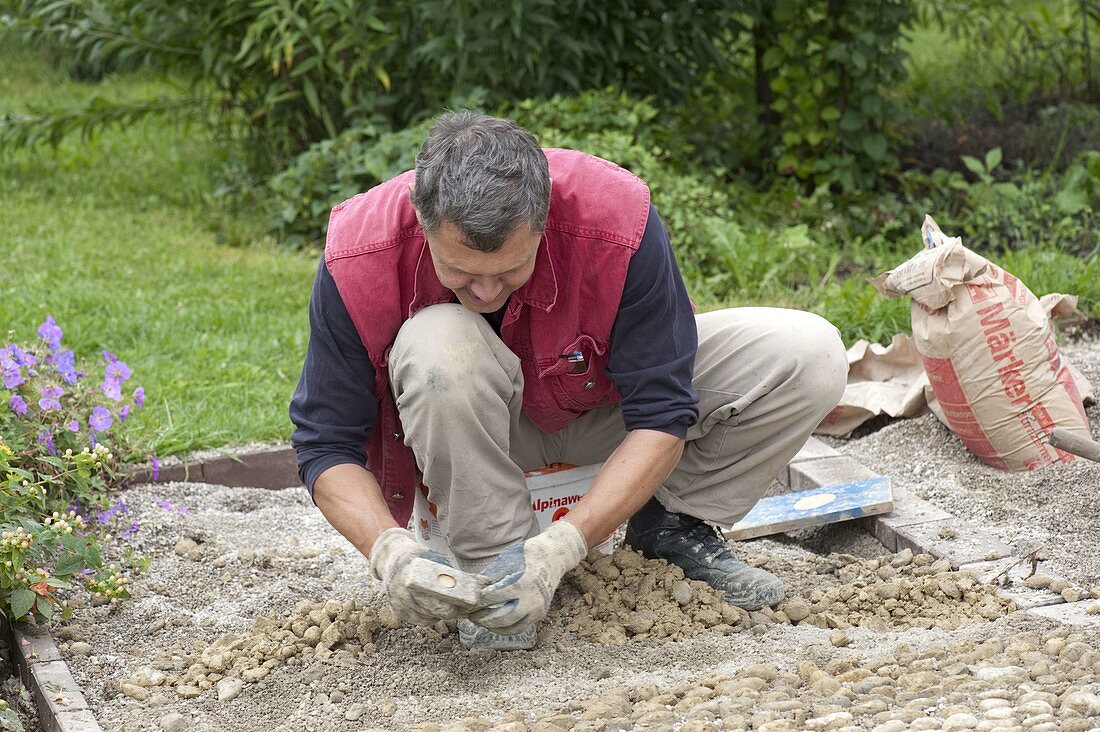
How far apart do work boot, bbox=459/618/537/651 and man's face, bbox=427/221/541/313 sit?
644 mm

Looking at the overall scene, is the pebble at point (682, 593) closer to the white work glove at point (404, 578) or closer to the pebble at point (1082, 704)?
the white work glove at point (404, 578)

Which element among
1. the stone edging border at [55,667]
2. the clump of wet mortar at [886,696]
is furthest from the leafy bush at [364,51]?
the clump of wet mortar at [886,696]

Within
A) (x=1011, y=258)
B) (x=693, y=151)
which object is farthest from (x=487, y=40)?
(x=1011, y=258)

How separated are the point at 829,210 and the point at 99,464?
4053 mm

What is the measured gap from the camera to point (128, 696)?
245 cm

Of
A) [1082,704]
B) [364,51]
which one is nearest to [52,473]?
[1082,704]

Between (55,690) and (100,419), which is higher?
(100,419)

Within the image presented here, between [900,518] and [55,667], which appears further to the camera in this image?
[900,518]

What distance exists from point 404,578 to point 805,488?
1598 mm

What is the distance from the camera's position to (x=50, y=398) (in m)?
2.93

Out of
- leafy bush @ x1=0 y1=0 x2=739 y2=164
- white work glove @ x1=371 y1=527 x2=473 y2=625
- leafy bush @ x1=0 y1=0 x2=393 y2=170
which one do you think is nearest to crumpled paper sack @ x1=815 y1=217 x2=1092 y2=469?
white work glove @ x1=371 y1=527 x2=473 y2=625

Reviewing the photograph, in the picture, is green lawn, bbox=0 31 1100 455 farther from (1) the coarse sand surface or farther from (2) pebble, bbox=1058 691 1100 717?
(2) pebble, bbox=1058 691 1100 717

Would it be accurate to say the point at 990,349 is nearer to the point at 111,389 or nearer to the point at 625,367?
the point at 625,367

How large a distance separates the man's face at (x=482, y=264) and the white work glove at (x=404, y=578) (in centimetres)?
47
